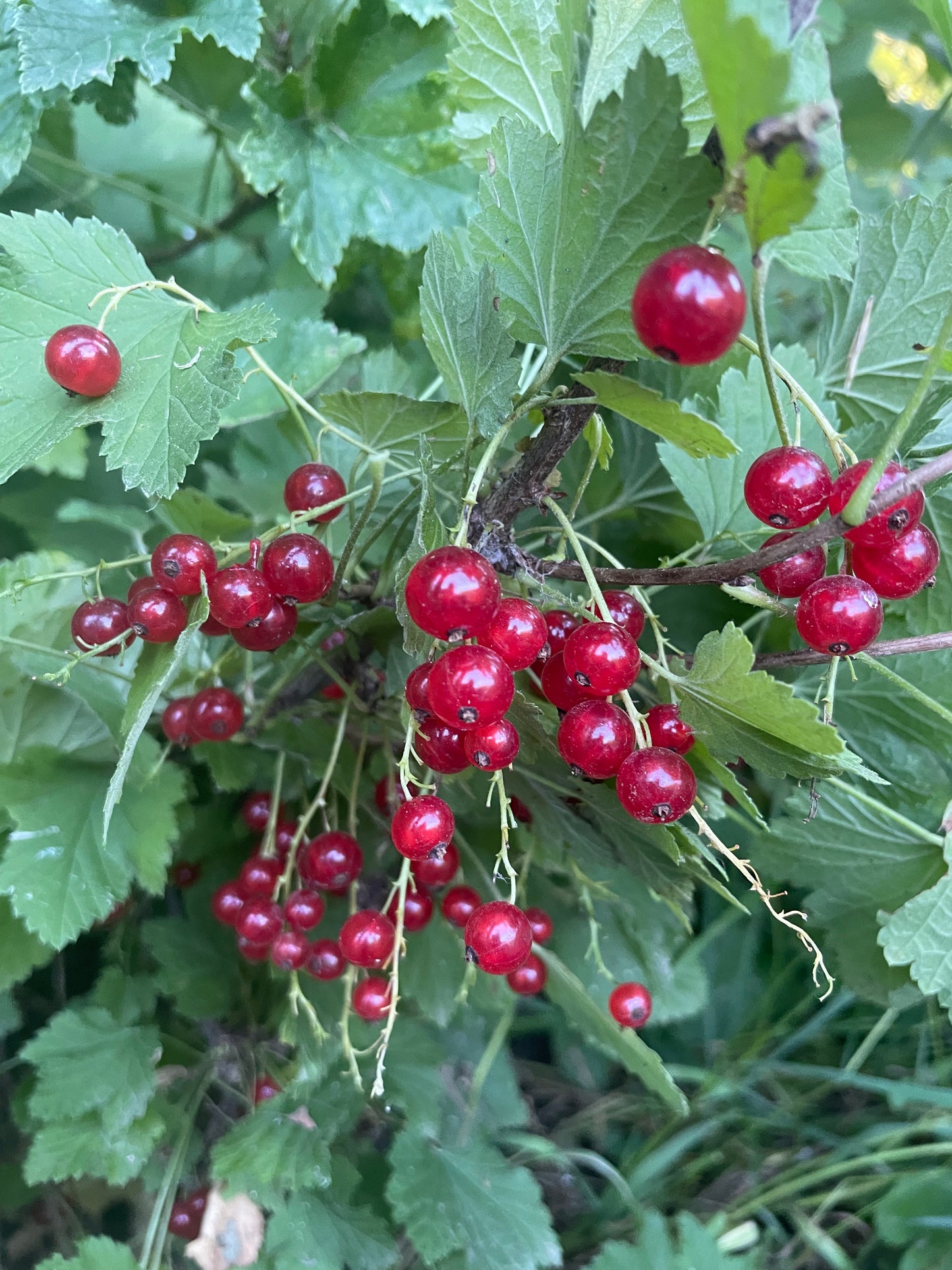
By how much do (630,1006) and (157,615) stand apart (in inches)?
20.0

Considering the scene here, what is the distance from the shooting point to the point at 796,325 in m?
1.56

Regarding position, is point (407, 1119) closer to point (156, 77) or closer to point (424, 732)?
point (424, 732)

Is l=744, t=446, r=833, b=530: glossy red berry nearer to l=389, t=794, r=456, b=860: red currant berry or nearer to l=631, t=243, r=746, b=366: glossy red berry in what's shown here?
l=631, t=243, r=746, b=366: glossy red berry

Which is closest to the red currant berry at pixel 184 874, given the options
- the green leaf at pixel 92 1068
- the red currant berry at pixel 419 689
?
the green leaf at pixel 92 1068

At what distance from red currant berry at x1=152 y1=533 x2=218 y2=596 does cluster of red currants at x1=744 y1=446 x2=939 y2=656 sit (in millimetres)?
331

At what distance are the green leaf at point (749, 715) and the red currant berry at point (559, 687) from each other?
60 mm

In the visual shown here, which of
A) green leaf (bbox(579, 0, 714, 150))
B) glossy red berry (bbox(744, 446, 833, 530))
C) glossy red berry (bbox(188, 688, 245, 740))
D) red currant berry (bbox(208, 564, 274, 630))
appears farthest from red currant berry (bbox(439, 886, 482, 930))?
green leaf (bbox(579, 0, 714, 150))

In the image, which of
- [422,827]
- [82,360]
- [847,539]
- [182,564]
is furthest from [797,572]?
[82,360]

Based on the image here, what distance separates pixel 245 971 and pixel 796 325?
146 cm

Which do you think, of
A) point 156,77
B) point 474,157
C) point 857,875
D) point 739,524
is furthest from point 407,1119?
point 156,77

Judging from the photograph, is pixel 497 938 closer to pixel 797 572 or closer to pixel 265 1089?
pixel 797 572

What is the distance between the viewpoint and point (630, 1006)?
70 cm

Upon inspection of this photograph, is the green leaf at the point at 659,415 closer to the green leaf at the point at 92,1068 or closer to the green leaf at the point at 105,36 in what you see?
the green leaf at the point at 105,36

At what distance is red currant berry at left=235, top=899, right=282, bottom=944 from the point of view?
2.21 ft
